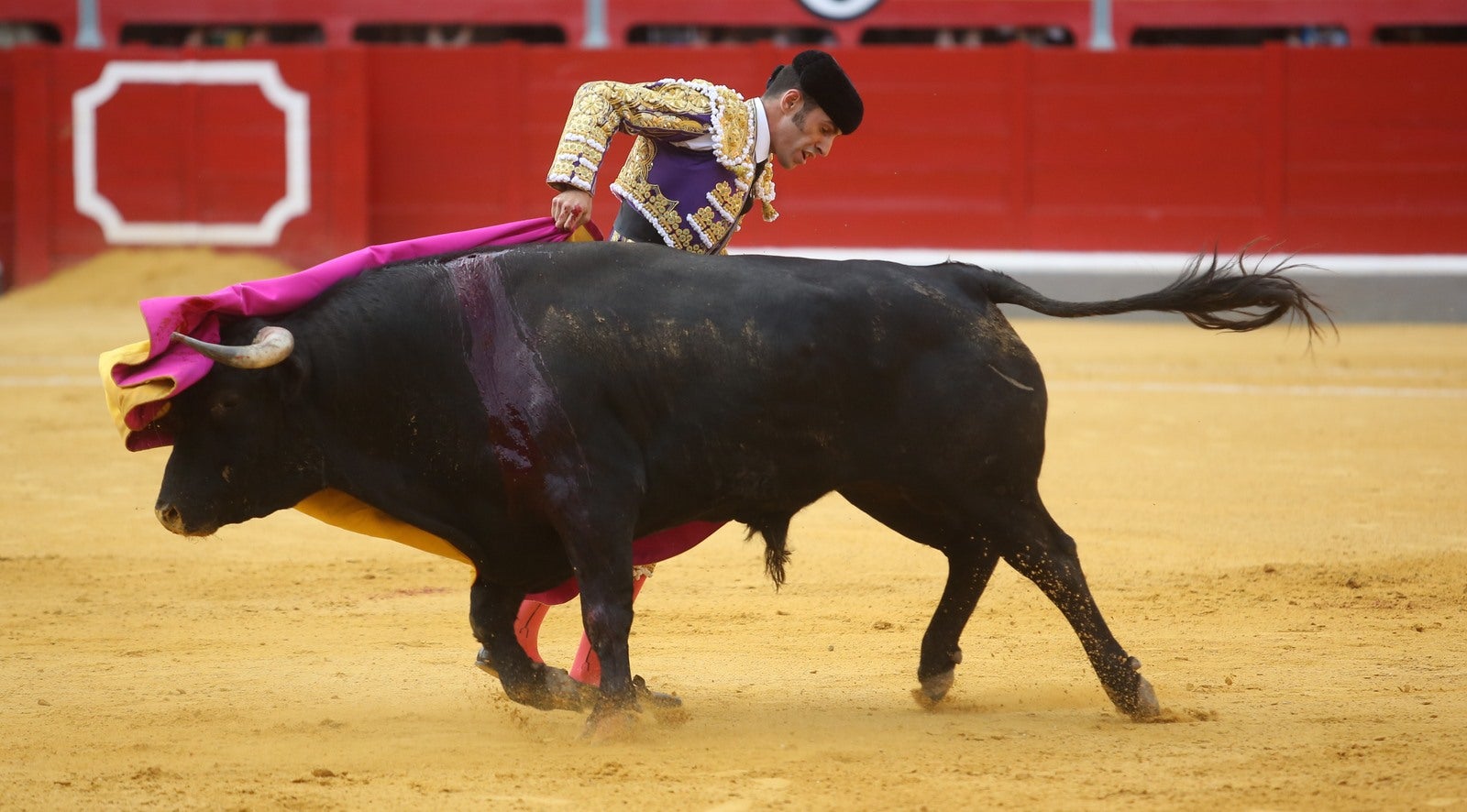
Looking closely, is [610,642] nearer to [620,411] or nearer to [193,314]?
[620,411]

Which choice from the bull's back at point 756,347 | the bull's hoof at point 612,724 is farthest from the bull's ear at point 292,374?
the bull's hoof at point 612,724

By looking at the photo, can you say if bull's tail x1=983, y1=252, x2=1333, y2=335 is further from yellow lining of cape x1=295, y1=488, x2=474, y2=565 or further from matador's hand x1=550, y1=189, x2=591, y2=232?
yellow lining of cape x1=295, y1=488, x2=474, y2=565

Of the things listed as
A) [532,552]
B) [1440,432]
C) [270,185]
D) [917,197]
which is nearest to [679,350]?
[532,552]

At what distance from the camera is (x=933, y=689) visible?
9.70 feet

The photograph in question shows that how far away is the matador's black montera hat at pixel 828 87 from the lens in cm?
291

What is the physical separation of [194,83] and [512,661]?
912 cm

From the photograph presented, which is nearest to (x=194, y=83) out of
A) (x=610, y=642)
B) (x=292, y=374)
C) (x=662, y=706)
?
(x=292, y=374)

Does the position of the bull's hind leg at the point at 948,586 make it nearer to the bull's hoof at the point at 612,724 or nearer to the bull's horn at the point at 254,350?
the bull's hoof at the point at 612,724

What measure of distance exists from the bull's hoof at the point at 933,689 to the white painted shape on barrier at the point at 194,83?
29.1 ft

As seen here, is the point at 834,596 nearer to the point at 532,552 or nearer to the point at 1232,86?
the point at 532,552

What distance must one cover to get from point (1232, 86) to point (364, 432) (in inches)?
346

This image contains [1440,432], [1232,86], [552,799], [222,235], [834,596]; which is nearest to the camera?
[552,799]

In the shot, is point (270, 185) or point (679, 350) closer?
point (679, 350)

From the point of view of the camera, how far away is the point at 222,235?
11.0 meters
